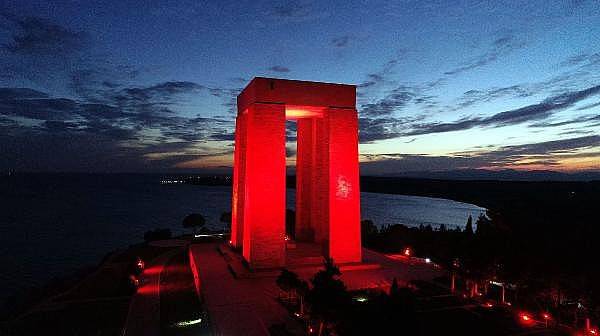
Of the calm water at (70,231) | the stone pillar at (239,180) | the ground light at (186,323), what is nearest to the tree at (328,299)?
the ground light at (186,323)

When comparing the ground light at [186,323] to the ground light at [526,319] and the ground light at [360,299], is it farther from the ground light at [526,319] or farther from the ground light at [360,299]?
the ground light at [526,319]

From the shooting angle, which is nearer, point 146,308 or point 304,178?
point 146,308

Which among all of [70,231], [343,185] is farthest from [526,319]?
[70,231]

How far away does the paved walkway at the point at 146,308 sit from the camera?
10.7 m

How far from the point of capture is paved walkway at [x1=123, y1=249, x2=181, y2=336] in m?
10.7

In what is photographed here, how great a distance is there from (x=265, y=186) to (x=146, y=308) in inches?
236

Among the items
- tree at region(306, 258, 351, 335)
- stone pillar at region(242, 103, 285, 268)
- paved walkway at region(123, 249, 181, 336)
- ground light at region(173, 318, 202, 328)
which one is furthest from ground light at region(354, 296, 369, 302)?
paved walkway at region(123, 249, 181, 336)

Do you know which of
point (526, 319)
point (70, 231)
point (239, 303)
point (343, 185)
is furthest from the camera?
point (70, 231)

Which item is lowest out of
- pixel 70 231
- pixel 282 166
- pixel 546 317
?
pixel 70 231

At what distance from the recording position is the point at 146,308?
40.9 feet

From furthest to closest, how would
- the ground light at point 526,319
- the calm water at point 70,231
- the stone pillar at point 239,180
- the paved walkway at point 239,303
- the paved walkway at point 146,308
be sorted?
1. the calm water at point 70,231
2. the stone pillar at point 239,180
3. the ground light at point 526,319
4. the paved walkway at point 146,308
5. the paved walkway at point 239,303

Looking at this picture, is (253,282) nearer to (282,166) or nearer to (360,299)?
(360,299)

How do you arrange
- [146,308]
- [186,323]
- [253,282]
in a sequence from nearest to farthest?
[186,323]
[146,308]
[253,282]

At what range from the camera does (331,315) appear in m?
8.65
